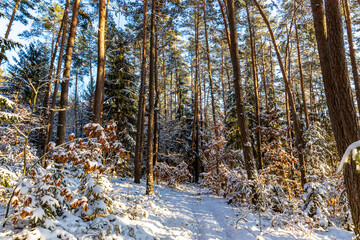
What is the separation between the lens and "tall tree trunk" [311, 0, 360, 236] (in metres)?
3.48

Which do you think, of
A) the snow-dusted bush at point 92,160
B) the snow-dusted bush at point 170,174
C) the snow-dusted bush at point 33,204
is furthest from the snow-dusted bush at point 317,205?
the snow-dusted bush at point 170,174

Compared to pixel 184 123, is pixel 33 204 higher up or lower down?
lower down

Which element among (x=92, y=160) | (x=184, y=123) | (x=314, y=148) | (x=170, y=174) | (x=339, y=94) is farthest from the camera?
(x=184, y=123)

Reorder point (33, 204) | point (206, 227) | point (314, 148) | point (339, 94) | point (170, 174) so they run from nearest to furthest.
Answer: point (33, 204) → point (339, 94) → point (206, 227) → point (314, 148) → point (170, 174)

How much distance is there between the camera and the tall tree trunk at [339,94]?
348cm

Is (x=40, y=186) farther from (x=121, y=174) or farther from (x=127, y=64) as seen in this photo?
(x=127, y=64)

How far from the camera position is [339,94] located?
12.1 ft

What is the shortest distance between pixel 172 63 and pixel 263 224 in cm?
2037

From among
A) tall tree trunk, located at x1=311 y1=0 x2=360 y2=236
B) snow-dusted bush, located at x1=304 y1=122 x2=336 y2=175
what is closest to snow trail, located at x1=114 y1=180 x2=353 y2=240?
tall tree trunk, located at x1=311 y1=0 x2=360 y2=236

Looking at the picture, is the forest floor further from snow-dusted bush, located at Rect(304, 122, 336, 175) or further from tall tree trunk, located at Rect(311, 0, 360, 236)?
snow-dusted bush, located at Rect(304, 122, 336, 175)

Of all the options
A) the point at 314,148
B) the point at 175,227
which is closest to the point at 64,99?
the point at 175,227

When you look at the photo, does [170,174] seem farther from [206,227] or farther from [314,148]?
[314,148]

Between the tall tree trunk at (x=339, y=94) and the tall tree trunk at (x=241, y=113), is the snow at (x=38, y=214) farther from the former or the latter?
the tall tree trunk at (x=241, y=113)

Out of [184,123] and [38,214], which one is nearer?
[38,214]
